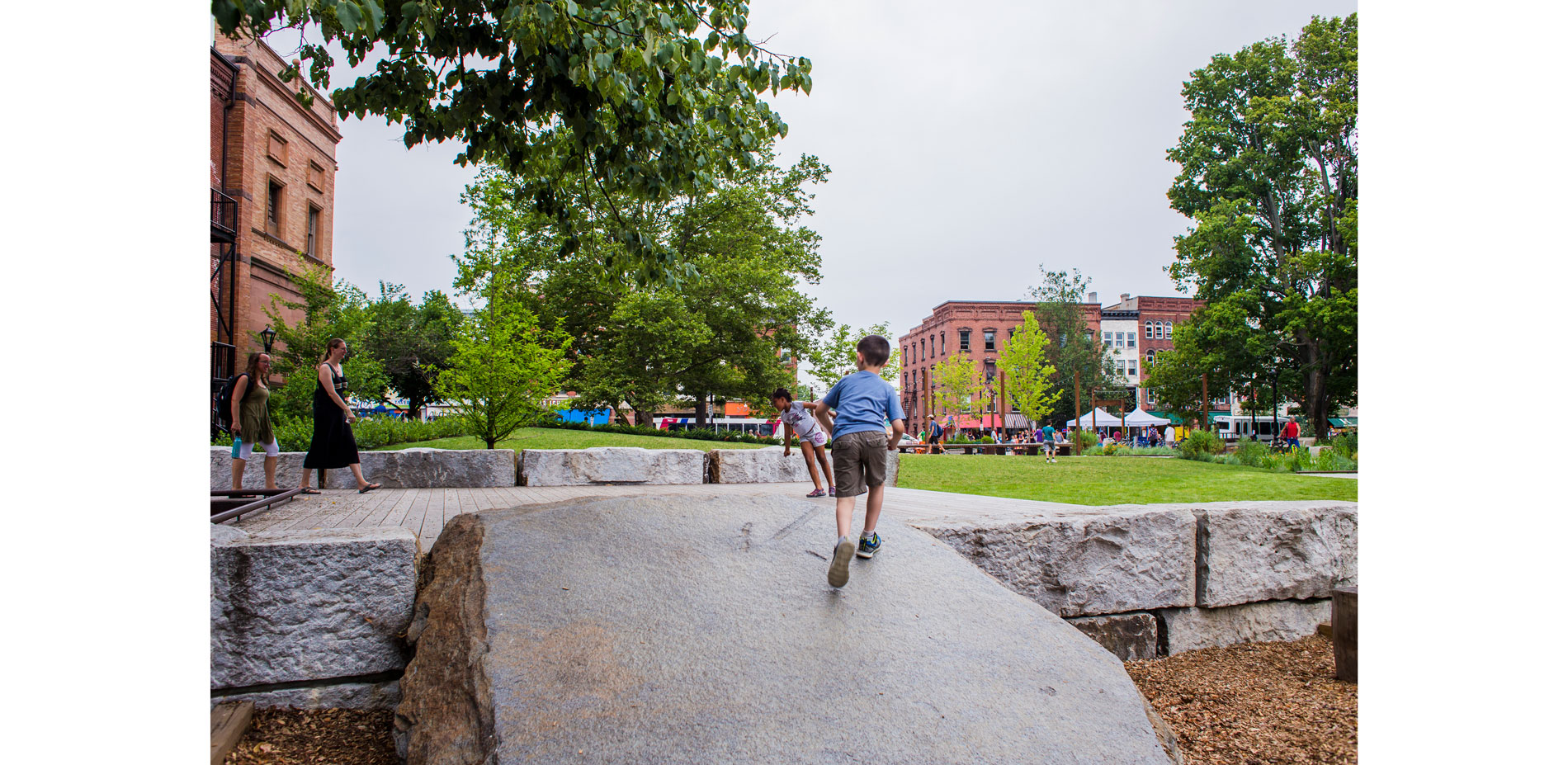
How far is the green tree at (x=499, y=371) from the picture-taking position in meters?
15.3

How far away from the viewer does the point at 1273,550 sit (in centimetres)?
564

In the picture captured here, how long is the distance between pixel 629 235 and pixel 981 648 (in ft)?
13.9

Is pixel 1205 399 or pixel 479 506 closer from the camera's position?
pixel 479 506

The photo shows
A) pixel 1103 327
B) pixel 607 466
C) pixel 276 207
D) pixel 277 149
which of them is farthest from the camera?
pixel 1103 327

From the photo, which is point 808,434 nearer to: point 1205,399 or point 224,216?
point 224,216

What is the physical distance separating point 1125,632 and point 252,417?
8.14 metres

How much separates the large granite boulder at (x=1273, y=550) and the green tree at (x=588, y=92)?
4277mm

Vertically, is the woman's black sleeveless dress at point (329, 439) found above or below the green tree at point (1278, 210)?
below

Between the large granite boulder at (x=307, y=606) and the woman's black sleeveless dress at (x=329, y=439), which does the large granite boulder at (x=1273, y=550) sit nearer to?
the large granite boulder at (x=307, y=606)

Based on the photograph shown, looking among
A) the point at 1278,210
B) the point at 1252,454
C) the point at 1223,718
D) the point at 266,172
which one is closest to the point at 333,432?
the point at 1223,718

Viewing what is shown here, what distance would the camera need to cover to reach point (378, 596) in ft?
12.4

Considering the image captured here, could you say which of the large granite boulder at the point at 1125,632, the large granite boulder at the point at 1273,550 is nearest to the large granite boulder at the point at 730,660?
the large granite boulder at the point at 1125,632

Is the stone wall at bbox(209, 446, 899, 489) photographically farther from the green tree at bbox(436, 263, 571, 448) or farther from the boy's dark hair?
the boy's dark hair

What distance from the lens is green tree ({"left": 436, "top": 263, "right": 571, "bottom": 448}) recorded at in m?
15.3
